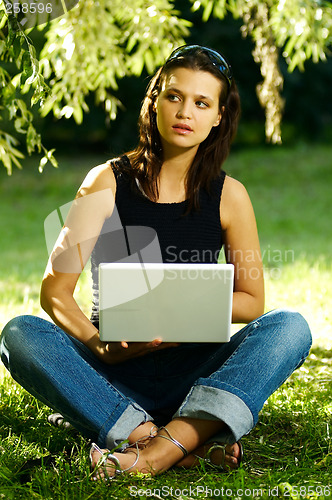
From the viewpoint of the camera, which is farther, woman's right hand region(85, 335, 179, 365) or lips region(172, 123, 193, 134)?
lips region(172, 123, 193, 134)

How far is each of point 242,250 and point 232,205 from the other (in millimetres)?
168

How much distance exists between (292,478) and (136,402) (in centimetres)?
56

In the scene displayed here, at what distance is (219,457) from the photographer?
200 cm

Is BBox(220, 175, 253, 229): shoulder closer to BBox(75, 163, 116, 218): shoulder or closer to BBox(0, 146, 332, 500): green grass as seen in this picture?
BBox(75, 163, 116, 218): shoulder

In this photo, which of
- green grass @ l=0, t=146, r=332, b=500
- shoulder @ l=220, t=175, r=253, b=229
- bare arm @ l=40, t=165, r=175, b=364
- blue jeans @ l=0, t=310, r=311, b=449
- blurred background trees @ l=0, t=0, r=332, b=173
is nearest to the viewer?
green grass @ l=0, t=146, r=332, b=500

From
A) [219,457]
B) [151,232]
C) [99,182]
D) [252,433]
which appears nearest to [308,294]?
[252,433]

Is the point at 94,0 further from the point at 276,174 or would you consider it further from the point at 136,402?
the point at 276,174

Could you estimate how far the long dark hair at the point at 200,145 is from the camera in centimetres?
240

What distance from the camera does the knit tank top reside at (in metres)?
2.35

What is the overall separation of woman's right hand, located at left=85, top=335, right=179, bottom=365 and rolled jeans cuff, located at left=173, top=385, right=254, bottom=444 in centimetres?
18

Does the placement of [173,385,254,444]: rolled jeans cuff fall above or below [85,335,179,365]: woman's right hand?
below

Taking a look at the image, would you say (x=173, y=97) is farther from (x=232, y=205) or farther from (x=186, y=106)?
(x=232, y=205)

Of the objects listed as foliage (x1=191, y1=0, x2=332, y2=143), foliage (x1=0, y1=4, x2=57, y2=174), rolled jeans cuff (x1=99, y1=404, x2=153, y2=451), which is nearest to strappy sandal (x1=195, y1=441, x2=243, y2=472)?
rolled jeans cuff (x1=99, y1=404, x2=153, y2=451)

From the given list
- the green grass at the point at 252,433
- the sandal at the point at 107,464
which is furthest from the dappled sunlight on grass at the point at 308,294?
the sandal at the point at 107,464
